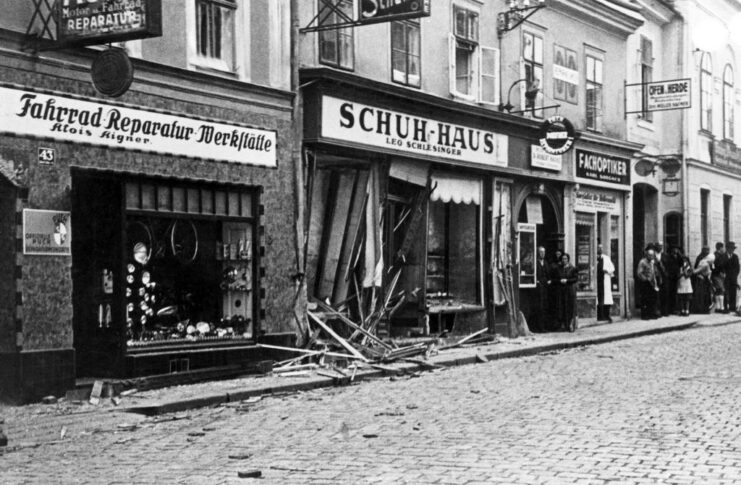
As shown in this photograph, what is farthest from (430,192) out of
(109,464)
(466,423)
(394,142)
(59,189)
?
(109,464)

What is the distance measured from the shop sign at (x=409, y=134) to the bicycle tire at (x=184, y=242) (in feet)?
9.47

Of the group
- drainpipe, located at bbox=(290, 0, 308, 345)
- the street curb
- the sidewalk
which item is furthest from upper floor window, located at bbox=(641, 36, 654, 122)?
drainpipe, located at bbox=(290, 0, 308, 345)

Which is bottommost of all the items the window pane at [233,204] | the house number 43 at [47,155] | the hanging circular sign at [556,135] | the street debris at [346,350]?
the street debris at [346,350]

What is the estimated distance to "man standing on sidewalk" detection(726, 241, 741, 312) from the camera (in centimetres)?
2823

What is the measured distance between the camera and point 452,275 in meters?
20.0

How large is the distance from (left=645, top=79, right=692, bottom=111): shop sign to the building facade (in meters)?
13.1

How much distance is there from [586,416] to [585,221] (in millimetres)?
14787

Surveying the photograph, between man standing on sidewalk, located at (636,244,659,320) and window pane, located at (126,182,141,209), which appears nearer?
window pane, located at (126,182,141,209)

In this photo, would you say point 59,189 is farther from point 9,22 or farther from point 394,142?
point 394,142

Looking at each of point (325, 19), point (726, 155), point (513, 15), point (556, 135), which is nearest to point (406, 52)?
point (325, 19)

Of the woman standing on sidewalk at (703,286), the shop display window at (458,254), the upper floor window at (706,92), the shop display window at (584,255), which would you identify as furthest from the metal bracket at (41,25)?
the upper floor window at (706,92)

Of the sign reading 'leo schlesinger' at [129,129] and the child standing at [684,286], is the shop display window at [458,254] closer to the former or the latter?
the sign reading 'leo schlesinger' at [129,129]

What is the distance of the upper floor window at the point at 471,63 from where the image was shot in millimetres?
19469

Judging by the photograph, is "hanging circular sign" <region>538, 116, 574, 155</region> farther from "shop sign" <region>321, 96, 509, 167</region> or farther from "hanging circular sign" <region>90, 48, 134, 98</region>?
"hanging circular sign" <region>90, 48, 134, 98</region>
